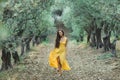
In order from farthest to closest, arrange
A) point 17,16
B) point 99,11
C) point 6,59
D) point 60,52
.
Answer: point 99,11, point 6,59, point 17,16, point 60,52

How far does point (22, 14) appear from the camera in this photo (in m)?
23.9

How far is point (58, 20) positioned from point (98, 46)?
6022 cm

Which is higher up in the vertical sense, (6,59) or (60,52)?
(60,52)

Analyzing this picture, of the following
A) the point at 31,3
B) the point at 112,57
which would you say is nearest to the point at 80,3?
the point at 112,57

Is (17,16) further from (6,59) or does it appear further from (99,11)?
(99,11)

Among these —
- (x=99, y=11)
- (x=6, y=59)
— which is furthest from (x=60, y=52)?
(x=99, y=11)

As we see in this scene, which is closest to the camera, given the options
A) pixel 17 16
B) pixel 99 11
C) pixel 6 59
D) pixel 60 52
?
pixel 60 52

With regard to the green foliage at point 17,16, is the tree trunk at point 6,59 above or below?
below

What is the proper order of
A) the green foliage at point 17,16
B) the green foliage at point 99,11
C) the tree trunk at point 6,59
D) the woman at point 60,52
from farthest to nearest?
the tree trunk at point 6,59
the green foliage at point 99,11
the green foliage at point 17,16
the woman at point 60,52

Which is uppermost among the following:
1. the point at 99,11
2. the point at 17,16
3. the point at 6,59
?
the point at 17,16

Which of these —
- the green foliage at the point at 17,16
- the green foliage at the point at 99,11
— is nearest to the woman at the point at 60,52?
the green foliage at the point at 17,16

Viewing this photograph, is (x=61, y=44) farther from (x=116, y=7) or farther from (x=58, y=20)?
(x=58, y=20)

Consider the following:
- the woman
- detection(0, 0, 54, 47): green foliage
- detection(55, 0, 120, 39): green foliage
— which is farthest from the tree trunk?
detection(55, 0, 120, 39): green foliage

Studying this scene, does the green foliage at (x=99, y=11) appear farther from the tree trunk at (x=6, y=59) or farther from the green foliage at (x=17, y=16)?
the tree trunk at (x=6, y=59)
